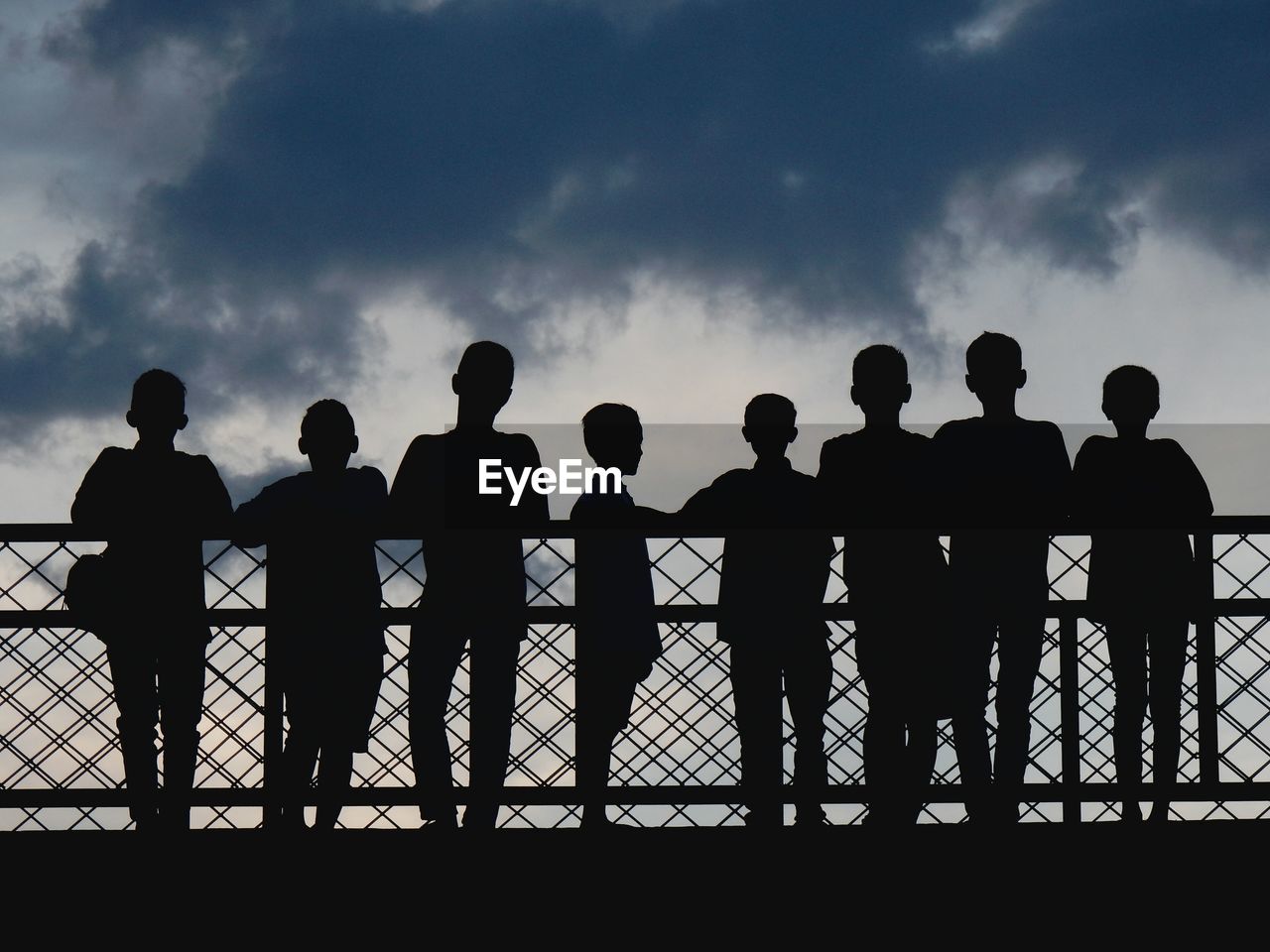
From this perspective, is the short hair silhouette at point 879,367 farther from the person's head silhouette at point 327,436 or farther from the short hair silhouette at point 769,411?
the person's head silhouette at point 327,436

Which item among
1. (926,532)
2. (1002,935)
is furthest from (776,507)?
(1002,935)

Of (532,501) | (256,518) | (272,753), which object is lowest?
(272,753)

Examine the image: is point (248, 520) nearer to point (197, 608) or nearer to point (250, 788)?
point (197, 608)

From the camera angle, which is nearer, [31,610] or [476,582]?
[476,582]

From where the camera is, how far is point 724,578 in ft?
19.6

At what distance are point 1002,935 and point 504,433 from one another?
8.50 ft

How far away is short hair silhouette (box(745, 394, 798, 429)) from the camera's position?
5746 millimetres

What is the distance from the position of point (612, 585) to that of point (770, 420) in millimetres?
893

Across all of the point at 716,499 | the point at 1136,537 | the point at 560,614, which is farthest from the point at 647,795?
the point at 1136,537

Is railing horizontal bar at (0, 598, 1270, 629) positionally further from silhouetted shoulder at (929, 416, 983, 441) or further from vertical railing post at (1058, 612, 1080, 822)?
silhouetted shoulder at (929, 416, 983, 441)

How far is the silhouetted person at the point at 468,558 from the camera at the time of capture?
19.1 ft

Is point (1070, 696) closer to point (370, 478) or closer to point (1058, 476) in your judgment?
point (1058, 476)

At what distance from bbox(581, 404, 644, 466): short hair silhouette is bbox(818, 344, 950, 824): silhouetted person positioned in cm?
79

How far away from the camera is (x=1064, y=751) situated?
6875 mm
